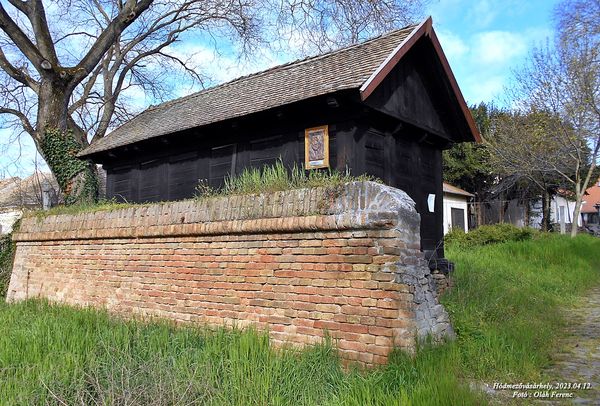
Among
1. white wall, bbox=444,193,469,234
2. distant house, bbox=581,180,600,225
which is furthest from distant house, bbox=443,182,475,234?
distant house, bbox=581,180,600,225

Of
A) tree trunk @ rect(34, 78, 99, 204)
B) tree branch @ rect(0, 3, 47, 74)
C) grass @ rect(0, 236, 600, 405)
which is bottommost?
grass @ rect(0, 236, 600, 405)

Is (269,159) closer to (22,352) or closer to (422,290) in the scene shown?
(422,290)

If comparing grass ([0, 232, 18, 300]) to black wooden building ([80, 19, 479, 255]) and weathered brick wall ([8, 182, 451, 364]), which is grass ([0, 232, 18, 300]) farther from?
weathered brick wall ([8, 182, 451, 364])

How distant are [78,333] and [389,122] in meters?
6.19

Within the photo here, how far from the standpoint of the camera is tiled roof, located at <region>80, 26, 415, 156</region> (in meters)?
8.14

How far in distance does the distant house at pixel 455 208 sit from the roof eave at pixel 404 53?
13.9m

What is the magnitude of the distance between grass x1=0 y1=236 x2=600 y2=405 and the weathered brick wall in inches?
13.1

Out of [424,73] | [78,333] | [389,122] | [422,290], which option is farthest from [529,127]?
[78,333]

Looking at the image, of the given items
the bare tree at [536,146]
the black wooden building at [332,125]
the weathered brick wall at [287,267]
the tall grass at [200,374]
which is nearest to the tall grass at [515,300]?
the weathered brick wall at [287,267]

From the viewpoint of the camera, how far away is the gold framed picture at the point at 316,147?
27.0ft

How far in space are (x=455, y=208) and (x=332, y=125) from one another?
19.0m

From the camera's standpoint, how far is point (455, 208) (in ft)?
83.5

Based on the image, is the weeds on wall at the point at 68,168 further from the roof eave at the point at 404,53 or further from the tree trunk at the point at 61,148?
the roof eave at the point at 404,53

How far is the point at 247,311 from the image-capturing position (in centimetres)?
655
